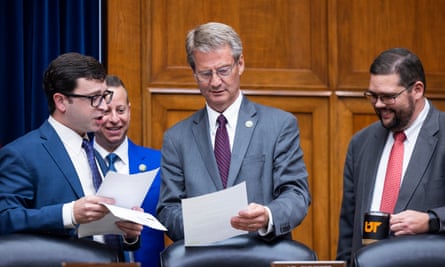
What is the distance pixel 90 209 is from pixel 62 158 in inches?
14.3

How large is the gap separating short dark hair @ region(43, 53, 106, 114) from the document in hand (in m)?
0.58

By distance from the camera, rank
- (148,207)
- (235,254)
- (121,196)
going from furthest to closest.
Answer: (148,207) < (121,196) < (235,254)

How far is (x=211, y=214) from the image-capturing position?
130 inches

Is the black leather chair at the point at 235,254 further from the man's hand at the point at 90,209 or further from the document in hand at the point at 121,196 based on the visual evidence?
the man's hand at the point at 90,209

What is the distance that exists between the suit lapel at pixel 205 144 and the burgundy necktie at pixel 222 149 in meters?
0.03

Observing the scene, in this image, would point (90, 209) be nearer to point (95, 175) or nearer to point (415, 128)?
point (95, 175)

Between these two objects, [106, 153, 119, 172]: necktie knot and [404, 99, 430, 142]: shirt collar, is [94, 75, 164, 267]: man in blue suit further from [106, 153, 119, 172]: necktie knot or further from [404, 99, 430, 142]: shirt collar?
[404, 99, 430, 142]: shirt collar

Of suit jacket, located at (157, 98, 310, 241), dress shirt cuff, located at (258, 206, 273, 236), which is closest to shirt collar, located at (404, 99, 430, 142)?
suit jacket, located at (157, 98, 310, 241)

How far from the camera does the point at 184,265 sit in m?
3.14

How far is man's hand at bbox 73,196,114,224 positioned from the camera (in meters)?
3.33

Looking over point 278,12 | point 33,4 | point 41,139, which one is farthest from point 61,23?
point 41,139

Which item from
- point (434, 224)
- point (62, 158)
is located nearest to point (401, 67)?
point (434, 224)

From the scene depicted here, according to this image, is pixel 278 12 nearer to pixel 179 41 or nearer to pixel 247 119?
pixel 179 41

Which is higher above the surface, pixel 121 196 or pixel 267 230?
pixel 121 196
